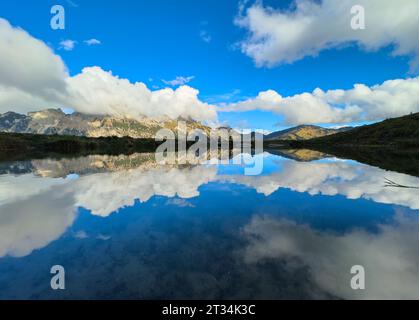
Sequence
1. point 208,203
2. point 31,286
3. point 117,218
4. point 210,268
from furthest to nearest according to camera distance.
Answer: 1. point 208,203
2. point 117,218
3. point 210,268
4. point 31,286

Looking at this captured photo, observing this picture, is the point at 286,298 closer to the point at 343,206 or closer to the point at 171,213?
the point at 171,213

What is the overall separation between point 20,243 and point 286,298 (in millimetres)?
13826

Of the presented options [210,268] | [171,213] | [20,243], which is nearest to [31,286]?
[20,243]

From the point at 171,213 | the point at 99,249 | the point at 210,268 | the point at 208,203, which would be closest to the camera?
the point at 210,268

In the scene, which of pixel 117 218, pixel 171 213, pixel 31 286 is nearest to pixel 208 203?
pixel 171 213

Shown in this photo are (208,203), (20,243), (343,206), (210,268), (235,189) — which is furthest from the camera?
(235,189)

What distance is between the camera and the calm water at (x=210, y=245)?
9.44 metres

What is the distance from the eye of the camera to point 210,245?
1338cm

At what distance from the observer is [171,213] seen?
65.4 ft

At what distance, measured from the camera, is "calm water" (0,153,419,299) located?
9438mm

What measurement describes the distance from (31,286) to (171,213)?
10.9 metres

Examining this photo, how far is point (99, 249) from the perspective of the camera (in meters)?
13.2
